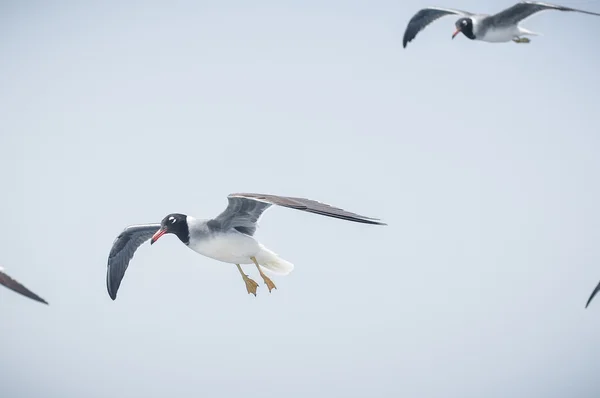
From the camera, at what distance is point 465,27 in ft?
75.8

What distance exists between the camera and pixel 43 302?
42.1ft

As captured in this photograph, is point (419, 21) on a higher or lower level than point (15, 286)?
higher

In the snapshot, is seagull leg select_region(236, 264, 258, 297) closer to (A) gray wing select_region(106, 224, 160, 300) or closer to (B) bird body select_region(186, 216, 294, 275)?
(B) bird body select_region(186, 216, 294, 275)

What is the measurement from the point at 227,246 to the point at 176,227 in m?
1.19

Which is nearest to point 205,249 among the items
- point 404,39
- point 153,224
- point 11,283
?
point 153,224

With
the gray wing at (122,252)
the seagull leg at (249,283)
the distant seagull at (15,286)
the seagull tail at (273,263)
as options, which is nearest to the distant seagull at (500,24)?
the seagull tail at (273,263)

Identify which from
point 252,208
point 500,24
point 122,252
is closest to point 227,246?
point 252,208

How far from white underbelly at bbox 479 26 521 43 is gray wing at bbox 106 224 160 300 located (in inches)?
368

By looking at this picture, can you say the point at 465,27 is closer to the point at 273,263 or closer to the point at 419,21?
the point at 419,21

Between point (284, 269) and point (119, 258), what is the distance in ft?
14.0

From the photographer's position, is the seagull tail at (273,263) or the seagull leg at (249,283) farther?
the seagull leg at (249,283)

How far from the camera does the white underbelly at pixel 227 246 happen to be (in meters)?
18.8

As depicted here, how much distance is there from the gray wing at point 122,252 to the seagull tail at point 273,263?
3014mm

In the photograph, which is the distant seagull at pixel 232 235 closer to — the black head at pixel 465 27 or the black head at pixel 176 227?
the black head at pixel 176 227
